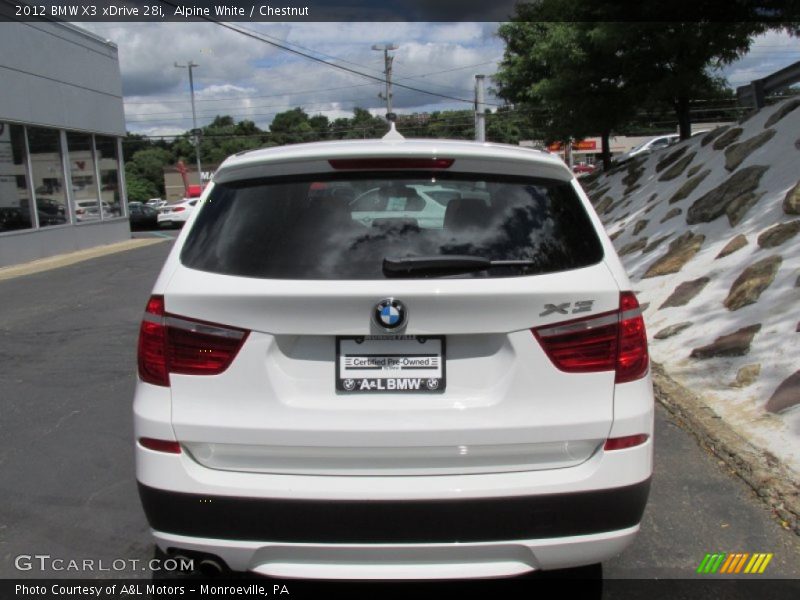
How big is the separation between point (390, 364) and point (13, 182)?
58.1 feet

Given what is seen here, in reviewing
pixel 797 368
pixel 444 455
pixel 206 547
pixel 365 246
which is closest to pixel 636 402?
pixel 444 455

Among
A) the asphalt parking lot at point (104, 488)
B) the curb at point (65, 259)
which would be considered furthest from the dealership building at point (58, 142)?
the asphalt parking lot at point (104, 488)

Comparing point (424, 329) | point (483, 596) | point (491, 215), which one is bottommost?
point (483, 596)

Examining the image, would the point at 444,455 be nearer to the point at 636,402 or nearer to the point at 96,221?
the point at 636,402

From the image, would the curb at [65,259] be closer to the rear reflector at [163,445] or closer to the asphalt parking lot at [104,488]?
the asphalt parking lot at [104,488]

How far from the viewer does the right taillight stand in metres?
2.49

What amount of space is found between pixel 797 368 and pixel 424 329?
344 cm

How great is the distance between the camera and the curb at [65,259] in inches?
607

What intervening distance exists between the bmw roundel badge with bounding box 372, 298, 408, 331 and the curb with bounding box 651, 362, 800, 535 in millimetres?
2380

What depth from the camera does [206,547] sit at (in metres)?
2.49

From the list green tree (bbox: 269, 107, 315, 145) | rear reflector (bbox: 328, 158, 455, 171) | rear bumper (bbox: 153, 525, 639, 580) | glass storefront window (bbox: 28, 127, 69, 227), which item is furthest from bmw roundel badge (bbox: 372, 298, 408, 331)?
green tree (bbox: 269, 107, 315, 145)

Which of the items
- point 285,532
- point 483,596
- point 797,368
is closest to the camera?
point 285,532

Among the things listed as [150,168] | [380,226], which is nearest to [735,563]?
[380,226]

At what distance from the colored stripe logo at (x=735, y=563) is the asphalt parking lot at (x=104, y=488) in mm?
37
